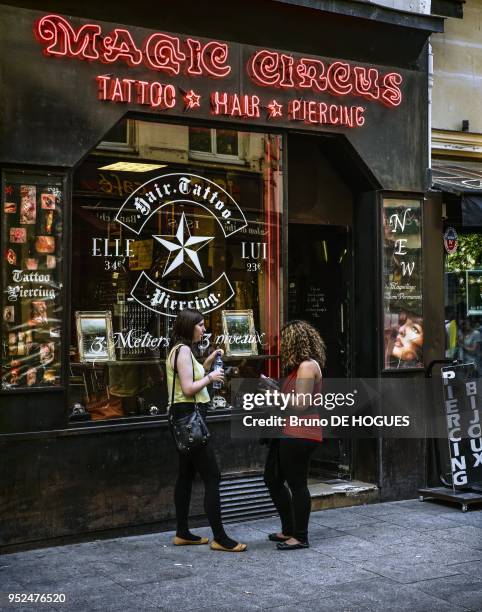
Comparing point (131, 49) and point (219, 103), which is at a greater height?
point (131, 49)

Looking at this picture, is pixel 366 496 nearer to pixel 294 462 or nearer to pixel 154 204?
pixel 294 462

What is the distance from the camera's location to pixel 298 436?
24.0ft

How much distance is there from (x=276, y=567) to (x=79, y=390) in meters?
2.33

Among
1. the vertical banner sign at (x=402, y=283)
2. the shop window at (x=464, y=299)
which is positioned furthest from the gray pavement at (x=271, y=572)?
the shop window at (x=464, y=299)

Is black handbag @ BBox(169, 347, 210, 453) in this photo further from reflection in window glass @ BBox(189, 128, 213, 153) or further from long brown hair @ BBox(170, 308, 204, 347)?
reflection in window glass @ BBox(189, 128, 213, 153)

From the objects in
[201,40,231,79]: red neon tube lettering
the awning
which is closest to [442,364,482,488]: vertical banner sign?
the awning

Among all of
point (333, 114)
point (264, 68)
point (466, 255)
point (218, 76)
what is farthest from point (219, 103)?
point (466, 255)

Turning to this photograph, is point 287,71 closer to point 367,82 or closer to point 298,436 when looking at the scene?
point 367,82

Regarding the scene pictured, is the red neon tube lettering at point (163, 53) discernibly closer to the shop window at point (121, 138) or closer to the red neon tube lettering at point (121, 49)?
the red neon tube lettering at point (121, 49)

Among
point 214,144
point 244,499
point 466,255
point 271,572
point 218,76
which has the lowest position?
point 271,572

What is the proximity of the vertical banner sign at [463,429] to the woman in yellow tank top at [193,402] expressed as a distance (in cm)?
277

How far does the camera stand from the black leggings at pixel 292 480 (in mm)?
7332

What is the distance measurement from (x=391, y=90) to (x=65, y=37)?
3.58 m

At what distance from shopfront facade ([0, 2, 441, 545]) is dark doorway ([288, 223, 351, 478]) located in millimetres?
28
